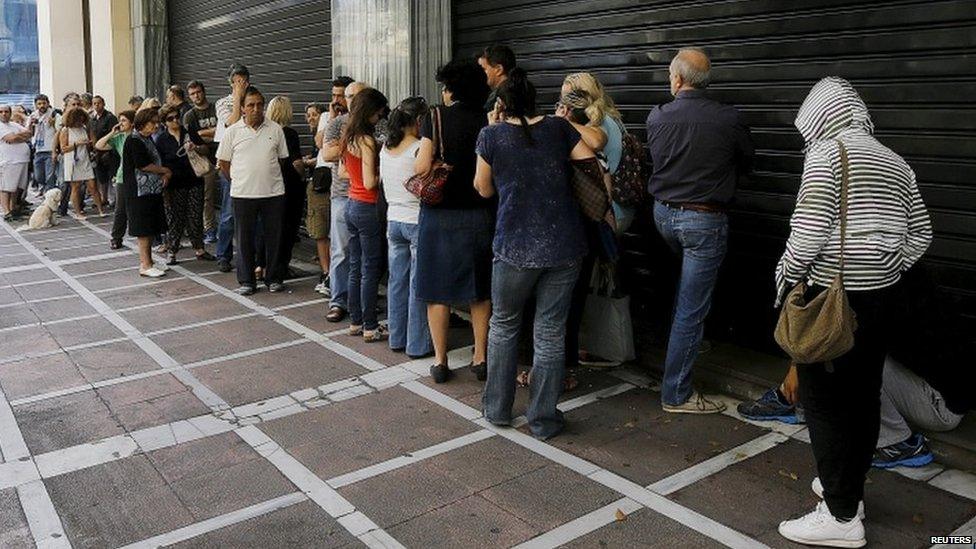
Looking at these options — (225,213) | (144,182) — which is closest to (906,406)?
(225,213)

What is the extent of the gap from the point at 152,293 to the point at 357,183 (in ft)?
10.6

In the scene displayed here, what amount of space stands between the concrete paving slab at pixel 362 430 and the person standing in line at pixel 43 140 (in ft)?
37.7

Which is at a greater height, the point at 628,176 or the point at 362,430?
the point at 628,176

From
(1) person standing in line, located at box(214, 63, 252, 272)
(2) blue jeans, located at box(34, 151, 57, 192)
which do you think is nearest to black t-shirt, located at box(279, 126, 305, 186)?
(1) person standing in line, located at box(214, 63, 252, 272)

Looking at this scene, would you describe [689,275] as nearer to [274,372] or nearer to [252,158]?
[274,372]

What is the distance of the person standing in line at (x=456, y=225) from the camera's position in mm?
5395

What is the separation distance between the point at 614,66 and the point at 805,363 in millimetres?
3773

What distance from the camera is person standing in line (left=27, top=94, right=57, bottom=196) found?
1482cm

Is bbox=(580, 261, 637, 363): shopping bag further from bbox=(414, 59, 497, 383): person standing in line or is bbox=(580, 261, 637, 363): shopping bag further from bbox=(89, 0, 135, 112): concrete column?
bbox=(89, 0, 135, 112): concrete column

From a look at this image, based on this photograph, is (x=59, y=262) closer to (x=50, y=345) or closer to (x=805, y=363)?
(x=50, y=345)

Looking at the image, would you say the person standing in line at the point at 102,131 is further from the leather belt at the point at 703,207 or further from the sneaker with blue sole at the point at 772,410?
the sneaker with blue sole at the point at 772,410

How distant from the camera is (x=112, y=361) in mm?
6453

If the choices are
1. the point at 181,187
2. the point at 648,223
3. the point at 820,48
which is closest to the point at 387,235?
the point at 648,223

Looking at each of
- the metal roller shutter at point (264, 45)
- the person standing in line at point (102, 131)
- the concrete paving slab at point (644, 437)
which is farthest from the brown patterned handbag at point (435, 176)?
the person standing in line at point (102, 131)
